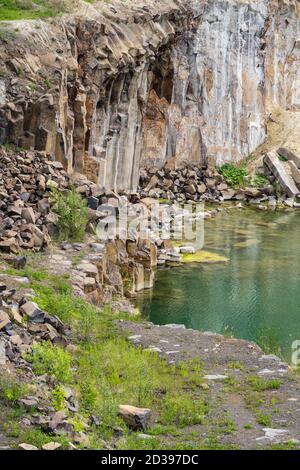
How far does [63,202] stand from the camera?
26984 mm

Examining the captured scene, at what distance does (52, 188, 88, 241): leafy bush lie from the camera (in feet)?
87.8

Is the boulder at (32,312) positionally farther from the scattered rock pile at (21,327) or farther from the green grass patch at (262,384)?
the green grass patch at (262,384)

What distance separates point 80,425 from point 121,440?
2.35 feet

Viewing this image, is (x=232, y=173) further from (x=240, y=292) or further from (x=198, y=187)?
(x=240, y=292)

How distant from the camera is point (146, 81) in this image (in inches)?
1960

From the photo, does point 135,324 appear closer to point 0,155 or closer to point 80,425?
point 80,425

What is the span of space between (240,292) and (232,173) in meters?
28.4

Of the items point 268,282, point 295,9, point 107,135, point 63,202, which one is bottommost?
point 268,282

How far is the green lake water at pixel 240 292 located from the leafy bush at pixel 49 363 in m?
7.89

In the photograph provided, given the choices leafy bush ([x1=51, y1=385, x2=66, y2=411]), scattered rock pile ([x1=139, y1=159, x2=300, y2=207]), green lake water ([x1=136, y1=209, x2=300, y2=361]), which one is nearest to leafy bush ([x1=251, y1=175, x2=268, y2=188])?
scattered rock pile ([x1=139, y1=159, x2=300, y2=207])

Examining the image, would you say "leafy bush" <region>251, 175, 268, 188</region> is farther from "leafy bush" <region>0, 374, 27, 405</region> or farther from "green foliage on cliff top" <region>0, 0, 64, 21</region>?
"leafy bush" <region>0, 374, 27, 405</region>

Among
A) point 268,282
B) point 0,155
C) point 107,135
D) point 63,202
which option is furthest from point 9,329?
point 107,135

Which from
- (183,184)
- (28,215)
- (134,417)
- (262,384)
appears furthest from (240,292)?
(183,184)

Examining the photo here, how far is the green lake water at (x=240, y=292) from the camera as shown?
25.5 meters
